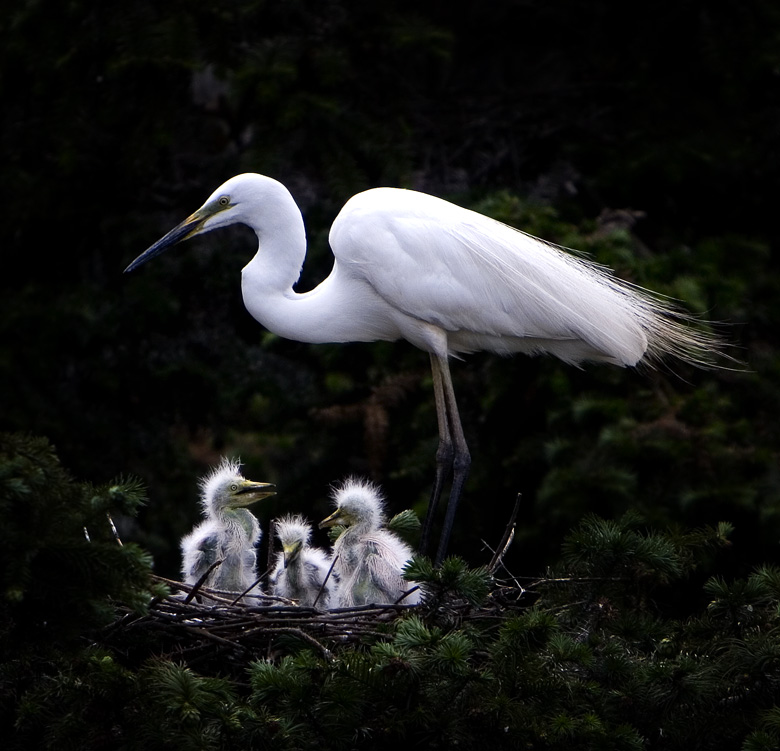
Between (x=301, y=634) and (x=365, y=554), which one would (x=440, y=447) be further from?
(x=301, y=634)

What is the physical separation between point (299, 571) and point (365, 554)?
0.85 feet

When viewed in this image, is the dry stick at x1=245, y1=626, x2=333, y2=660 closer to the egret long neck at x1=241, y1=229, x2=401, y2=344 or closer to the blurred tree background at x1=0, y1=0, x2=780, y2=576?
the egret long neck at x1=241, y1=229, x2=401, y2=344

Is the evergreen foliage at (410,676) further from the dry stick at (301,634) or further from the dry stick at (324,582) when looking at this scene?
the dry stick at (324,582)

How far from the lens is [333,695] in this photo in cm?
220

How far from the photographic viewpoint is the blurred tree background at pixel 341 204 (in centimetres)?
454

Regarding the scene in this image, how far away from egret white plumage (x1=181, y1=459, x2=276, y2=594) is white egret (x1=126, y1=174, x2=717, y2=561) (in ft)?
1.93

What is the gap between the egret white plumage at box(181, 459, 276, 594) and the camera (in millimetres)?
3771

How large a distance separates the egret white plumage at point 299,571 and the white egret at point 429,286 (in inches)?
17.7

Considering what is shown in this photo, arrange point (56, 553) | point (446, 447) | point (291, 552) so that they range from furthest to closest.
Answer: point (446, 447)
point (291, 552)
point (56, 553)

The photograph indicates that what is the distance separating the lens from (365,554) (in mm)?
3637

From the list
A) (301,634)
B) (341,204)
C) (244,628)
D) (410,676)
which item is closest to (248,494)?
(244,628)

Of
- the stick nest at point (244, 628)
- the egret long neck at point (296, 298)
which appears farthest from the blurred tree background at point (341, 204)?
the stick nest at point (244, 628)

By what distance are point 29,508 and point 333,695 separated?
70cm

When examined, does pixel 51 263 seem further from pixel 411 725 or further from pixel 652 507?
pixel 411 725
